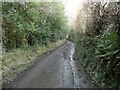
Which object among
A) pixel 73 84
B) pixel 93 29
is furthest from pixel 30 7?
pixel 73 84

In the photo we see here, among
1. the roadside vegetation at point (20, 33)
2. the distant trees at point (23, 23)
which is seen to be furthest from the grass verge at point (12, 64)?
the distant trees at point (23, 23)

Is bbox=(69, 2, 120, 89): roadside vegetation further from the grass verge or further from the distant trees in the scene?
the distant trees

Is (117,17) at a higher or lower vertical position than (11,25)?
higher

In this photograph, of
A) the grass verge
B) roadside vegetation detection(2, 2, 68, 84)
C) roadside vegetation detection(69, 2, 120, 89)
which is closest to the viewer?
roadside vegetation detection(69, 2, 120, 89)

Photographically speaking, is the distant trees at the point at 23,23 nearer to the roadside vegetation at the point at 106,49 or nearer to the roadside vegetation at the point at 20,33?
the roadside vegetation at the point at 20,33

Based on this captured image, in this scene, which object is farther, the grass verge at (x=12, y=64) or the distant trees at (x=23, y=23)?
the distant trees at (x=23, y=23)

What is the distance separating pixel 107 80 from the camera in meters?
10.2

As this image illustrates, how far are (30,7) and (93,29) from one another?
7730 mm

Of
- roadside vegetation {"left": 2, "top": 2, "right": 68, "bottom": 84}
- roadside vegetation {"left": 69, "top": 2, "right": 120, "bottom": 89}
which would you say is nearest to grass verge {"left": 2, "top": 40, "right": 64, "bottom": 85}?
roadside vegetation {"left": 2, "top": 2, "right": 68, "bottom": 84}

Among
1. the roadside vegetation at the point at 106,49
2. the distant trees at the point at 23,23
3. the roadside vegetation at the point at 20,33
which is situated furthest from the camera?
the distant trees at the point at 23,23

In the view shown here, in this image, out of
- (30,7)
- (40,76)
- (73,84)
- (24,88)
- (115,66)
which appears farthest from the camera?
(30,7)

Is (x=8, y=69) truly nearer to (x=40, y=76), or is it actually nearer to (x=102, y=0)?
(x=40, y=76)

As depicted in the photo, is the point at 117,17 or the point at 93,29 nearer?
the point at 117,17

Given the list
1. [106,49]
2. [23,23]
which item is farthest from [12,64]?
[106,49]
